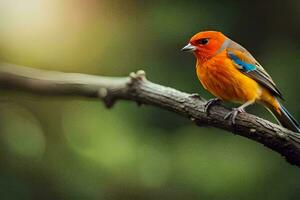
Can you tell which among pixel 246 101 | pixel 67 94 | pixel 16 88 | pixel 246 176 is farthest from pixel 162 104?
pixel 246 176

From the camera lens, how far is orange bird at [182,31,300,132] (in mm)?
2887

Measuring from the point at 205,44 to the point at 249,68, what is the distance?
0.21 metres

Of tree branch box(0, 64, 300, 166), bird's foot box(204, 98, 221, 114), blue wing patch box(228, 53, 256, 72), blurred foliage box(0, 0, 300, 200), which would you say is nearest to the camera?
tree branch box(0, 64, 300, 166)

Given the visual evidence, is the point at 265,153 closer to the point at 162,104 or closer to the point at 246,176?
the point at 246,176

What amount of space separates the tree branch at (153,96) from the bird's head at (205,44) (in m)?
0.16

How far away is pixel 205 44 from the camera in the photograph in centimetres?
290

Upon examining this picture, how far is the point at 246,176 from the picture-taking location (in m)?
4.41

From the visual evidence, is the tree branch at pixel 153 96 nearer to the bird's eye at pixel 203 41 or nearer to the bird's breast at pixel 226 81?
the bird's breast at pixel 226 81

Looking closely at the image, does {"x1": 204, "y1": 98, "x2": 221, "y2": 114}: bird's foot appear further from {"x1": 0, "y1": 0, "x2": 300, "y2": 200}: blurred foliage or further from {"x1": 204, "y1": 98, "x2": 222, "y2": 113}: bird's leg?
{"x1": 0, "y1": 0, "x2": 300, "y2": 200}: blurred foliage

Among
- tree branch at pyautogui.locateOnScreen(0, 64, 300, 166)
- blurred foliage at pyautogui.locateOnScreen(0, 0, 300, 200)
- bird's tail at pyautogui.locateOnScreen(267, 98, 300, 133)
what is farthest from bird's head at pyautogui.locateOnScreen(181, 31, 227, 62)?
blurred foliage at pyautogui.locateOnScreen(0, 0, 300, 200)

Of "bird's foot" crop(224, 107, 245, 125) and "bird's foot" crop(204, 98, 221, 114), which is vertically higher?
"bird's foot" crop(204, 98, 221, 114)

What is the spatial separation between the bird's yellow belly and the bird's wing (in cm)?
4

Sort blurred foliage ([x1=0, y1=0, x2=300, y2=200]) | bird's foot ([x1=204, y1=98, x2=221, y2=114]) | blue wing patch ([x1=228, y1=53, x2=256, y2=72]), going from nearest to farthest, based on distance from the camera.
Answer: bird's foot ([x1=204, y1=98, x2=221, y2=114])
blue wing patch ([x1=228, y1=53, x2=256, y2=72])
blurred foliage ([x1=0, y1=0, x2=300, y2=200])

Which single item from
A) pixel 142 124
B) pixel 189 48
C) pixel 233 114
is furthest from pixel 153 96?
pixel 142 124
